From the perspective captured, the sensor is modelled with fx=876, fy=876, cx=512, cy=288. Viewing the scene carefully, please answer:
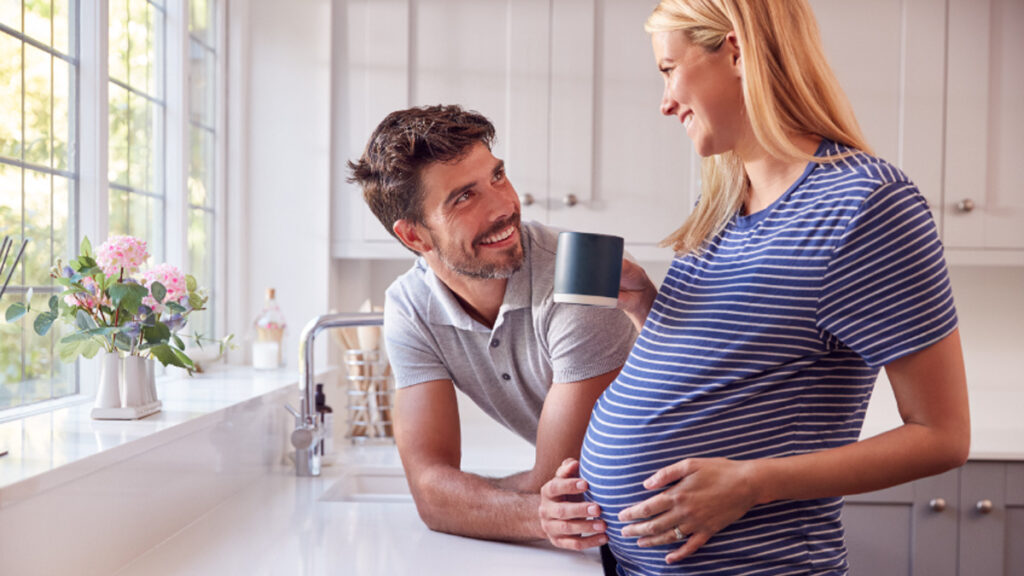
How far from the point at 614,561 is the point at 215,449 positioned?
2.56 ft

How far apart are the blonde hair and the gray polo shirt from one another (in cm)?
50

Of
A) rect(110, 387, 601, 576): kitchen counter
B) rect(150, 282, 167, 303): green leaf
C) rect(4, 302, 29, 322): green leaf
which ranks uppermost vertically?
rect(150, 282, 167, 303): green leaf

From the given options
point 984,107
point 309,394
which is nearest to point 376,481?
point 309,394

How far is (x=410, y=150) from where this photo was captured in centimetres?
144

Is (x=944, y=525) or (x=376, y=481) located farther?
(x=944, y=525)

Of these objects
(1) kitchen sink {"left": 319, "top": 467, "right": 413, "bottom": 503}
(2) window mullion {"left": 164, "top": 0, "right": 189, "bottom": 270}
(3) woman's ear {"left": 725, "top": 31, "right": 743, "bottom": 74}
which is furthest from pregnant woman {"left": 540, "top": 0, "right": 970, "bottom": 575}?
(2) window mullion {"left": 164, "top": 0, "right": 189, "bottom": 270}

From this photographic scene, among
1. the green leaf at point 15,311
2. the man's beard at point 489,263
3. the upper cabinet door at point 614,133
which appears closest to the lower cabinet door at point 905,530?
the upper cabinet door at point 614,133

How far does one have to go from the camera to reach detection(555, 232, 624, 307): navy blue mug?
3.43 feet

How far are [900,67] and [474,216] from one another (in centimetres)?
180

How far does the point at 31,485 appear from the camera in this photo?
1.01 metres

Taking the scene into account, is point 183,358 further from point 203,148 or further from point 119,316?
point 203,148

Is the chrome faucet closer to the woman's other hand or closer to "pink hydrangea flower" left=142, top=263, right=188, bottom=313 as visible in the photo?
"pink hydrangea flower" left=142, top=263, right=188, bottom=313

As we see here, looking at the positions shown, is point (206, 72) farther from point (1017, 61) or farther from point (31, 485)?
point (1017, 61)

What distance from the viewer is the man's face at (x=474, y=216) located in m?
1.41
